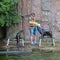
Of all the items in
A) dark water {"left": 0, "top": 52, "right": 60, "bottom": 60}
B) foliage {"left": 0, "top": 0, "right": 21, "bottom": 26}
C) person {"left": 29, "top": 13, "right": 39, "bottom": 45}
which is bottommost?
dark water {"left": 0, "top": 52, "right": 60, "bottom": 60}

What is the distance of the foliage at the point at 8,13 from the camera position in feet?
54.1

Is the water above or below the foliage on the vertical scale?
below

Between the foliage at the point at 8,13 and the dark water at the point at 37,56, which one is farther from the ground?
the foliage at the point at 8,13

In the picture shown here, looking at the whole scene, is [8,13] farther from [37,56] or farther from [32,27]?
[37,56]

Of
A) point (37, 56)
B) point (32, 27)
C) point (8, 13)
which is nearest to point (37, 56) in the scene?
point (37, 56)

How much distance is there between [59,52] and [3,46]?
2947 millimetres

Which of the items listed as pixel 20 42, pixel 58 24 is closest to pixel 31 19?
pixel 20 42

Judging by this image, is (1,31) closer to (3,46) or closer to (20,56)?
(3,46)

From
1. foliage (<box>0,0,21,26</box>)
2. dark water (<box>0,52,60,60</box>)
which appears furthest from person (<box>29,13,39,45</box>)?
dark water (<box>0,52,60,60</box>)

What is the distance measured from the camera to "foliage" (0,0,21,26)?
54.1 feet

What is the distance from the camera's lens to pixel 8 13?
17.3 meters

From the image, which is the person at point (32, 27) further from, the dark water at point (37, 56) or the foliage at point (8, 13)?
the dark water at point (37, 56)

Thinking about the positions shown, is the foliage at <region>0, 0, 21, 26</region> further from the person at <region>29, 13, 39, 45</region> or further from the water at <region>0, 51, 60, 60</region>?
the water at <region>0, 51, 60, 60</region>

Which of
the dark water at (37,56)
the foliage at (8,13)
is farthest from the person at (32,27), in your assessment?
the dark water at (37,56)
